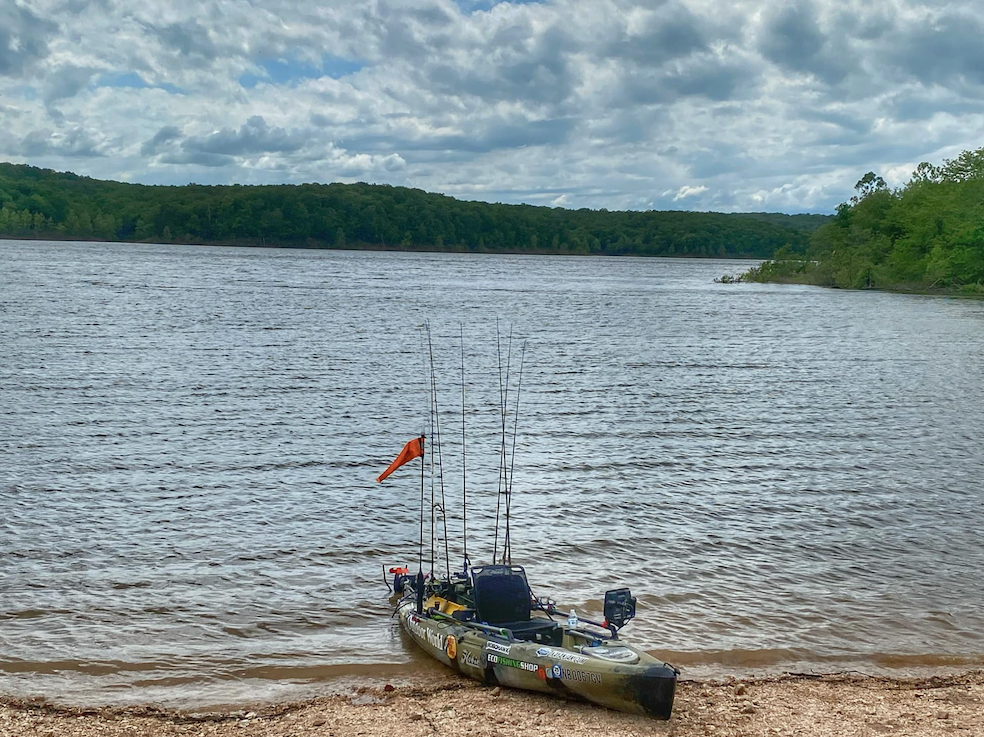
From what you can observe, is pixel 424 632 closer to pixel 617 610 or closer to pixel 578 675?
pixel 617 610

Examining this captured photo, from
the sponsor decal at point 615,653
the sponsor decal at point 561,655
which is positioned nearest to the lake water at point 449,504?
the sponsor decal at point 615,653

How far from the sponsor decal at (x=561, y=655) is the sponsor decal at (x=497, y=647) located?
453mm

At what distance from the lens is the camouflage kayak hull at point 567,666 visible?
38.4ft

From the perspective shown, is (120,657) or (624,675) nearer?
(624,675)

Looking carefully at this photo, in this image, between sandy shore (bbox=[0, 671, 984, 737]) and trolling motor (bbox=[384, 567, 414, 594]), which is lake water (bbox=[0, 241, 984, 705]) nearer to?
trolling motor (bbox=[384, 567, 414, 594])

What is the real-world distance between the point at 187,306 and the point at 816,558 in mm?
62249

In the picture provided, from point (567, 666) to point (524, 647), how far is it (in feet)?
2.31

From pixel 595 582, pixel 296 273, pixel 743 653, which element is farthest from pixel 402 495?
pixel 296 273

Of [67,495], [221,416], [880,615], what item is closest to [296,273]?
[221,416]

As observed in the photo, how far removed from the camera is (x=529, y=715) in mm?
11969

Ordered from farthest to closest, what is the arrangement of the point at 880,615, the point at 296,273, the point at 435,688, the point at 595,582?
the point at 296,273 < the point at 595,582 < the point at 880,615 < the point at 435,688

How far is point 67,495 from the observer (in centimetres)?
2148

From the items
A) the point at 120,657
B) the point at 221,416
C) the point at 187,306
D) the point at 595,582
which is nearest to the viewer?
the point at 120,657

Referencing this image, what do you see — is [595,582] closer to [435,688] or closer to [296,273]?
[435,688]
